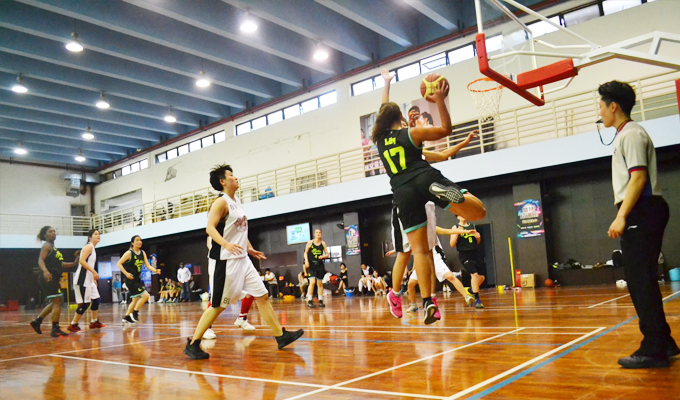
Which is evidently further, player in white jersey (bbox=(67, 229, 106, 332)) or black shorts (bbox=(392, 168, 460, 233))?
player in white jersey (bbox=(67, 229, 106, 332))

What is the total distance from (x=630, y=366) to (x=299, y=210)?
52.2 ft

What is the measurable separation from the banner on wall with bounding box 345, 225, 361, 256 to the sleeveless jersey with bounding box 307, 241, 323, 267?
562cm

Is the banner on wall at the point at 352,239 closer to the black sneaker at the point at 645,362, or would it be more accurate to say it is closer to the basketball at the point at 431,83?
the basketball at the point at 431,83

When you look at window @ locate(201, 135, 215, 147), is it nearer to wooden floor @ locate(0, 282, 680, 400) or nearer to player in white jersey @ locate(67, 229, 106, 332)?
player in white jersey @ locate(67, 229, 106, 332)

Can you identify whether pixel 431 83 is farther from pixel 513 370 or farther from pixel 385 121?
pixel 513 370

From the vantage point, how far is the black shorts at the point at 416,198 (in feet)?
13.6

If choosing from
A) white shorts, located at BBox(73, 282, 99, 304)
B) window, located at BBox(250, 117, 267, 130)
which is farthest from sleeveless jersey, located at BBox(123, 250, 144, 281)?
window, located at BBox(250, 117, 267, 130)

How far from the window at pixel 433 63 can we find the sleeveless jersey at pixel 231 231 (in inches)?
556

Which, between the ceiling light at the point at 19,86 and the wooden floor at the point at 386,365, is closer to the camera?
the wooden floor at the point at 386,365

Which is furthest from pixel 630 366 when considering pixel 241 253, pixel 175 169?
pixel 175 169

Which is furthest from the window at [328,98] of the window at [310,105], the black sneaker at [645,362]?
the black sneaker at [645,362]

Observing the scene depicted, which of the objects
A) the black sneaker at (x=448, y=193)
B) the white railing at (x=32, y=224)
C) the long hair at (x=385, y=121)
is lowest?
the black sneaker at (x=448, y=193)

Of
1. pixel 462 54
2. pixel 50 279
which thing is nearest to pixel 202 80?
pixel 462 54

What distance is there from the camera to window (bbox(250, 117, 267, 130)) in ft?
77.8
